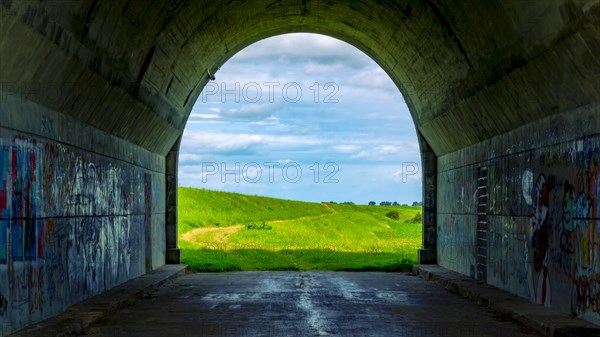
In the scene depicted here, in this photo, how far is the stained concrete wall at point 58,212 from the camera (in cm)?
1062

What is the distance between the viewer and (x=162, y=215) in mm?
24609

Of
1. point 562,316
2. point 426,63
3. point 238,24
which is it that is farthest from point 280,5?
point 562,316

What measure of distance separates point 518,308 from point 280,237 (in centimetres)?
3039

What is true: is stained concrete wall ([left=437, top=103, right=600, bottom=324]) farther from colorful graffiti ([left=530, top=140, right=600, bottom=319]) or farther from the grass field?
the grass field

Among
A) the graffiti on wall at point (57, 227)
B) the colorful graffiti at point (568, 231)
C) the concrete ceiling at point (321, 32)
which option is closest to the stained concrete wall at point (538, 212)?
the colorful graffiti at point (568, 231)

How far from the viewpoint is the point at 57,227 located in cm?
1292

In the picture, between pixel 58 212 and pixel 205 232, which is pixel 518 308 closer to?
pixel 58 212

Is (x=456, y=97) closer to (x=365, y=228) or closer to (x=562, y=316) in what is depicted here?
(x=562, y=316)

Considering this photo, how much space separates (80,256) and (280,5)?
397 inches

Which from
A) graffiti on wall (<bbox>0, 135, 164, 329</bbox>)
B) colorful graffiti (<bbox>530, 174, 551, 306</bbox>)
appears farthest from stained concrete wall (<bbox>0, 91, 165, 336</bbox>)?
colorful graffiti (<bbox>530, 174, 551, 306</bbox>)

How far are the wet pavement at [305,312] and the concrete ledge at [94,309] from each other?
192 mm

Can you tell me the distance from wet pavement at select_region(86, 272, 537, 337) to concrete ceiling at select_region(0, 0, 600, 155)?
375cm

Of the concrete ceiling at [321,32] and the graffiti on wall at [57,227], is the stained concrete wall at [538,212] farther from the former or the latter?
the graffiti on wall at [57,227]

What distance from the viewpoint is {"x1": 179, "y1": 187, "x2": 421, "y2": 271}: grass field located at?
27.0 metres
